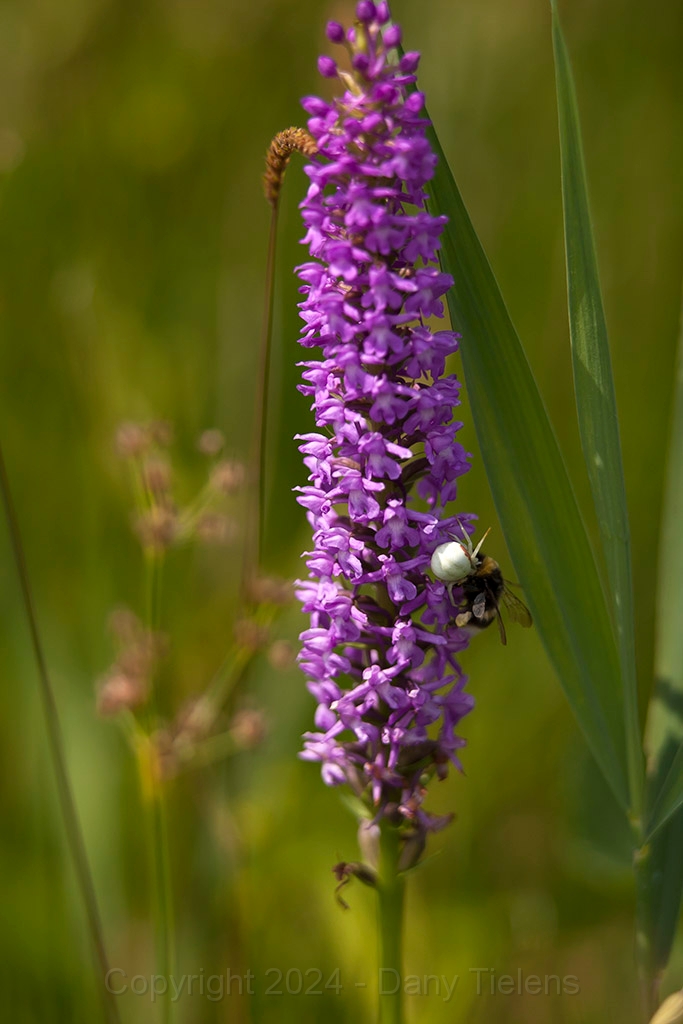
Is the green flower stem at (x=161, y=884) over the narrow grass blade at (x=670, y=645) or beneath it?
beneath

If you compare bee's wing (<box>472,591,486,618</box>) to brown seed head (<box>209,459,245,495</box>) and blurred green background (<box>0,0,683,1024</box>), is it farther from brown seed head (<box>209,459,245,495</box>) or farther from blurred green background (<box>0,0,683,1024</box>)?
blurred green background (<box>0,0,683,1024</box>)

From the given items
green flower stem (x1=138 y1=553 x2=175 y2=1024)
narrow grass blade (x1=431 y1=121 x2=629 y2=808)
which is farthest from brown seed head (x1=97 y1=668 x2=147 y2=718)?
narrow grass blade (x1=431 y1=121 x2=629 y2=808)

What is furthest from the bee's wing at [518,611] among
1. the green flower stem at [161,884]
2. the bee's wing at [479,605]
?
the green flower stem at [161,884]

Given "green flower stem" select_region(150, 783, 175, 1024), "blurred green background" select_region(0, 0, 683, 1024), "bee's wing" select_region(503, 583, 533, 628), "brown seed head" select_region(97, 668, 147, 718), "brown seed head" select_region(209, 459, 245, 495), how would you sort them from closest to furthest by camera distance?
"bee's wing" select_region(503, 583, 533, 628) < "green flower stem" select_region(150, 783, 175, 1024) < "brown seed head" select_region(97, 668, 147, 718) < "brown seed head" select_region(209, 459, 245, 495) < "blurred green background" select_region(0, 0, 683, 1024)

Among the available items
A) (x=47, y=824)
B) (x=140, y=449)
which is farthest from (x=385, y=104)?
(x=47, y=824)

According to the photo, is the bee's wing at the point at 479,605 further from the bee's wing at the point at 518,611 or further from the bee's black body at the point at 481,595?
the bee's wing at the point at 518,611
